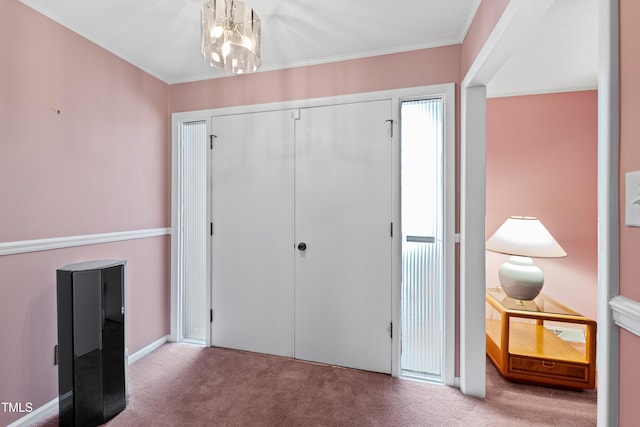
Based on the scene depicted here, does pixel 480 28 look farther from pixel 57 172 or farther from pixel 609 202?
pixel 57 172

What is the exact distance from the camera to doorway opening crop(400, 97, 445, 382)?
2199 mm

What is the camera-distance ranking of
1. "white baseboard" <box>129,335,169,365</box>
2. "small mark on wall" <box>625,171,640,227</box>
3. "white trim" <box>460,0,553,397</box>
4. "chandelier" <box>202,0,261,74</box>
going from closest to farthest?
"small mark on wall" <box>625,171,640,227</box>
"chandelier" <box>202,0,261,74</box>
"white trim" <box>460,0,553,397</box>
"white baseboard" <box>129,335,169,365</box>

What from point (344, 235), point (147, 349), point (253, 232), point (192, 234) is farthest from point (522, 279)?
point (147, 349)

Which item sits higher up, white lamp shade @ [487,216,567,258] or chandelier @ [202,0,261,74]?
chandelier @ [202,0,261,74]

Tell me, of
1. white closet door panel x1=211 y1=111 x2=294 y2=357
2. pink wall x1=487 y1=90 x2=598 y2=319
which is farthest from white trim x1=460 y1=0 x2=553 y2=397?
white closet door panel x1=211 y1=111 x2=294 y2=357

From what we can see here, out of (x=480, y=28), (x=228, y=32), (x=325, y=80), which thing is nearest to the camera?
(x=228, y=32)

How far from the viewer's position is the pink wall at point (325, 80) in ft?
7.08

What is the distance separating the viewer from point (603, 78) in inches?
30.4

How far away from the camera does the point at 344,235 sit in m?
2.34

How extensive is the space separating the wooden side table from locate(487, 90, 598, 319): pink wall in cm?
59

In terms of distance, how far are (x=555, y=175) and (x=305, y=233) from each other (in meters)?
2.42

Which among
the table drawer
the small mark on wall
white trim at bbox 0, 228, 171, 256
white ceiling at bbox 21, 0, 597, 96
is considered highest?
white ceiling at bbox 21, 0, 597, 96

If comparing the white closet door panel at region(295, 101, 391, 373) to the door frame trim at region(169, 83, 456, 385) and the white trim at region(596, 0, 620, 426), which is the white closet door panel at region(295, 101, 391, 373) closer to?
the door frame trim at region(169, 83, 456, 385)

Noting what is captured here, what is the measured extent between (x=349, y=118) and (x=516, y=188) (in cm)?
181
